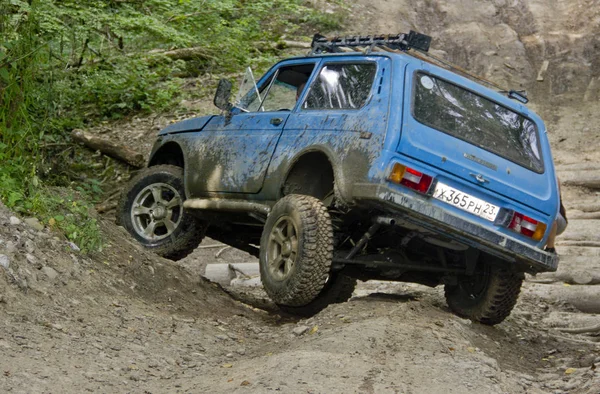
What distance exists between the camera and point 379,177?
6.33 meters

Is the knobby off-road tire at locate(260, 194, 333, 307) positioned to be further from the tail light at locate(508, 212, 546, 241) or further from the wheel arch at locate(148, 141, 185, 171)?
the wheel arch at locate(148, 141, 185, 171)

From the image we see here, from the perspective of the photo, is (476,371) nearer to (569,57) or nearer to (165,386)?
(165,386)

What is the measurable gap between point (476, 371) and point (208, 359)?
5.25ft

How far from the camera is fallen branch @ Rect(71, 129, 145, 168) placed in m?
12.2

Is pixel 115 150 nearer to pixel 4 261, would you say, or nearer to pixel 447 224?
pixel 4 261

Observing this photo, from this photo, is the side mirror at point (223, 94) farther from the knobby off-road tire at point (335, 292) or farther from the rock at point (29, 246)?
the rock at point (29, 246)

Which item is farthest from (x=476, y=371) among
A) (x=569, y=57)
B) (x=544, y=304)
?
(x=569, y=57)

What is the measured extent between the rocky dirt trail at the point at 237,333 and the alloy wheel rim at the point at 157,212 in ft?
1.83

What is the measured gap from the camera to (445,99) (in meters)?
6.89

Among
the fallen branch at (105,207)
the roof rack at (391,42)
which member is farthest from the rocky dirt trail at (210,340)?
the fallen branch at (105,207)

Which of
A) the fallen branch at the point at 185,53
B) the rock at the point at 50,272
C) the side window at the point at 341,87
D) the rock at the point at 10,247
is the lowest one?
the rock at the point at 50,272

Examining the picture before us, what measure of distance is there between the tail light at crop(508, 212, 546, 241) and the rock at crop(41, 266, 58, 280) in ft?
10.5

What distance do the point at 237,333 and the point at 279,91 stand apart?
228 centimetres

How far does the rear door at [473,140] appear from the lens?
6.52m
